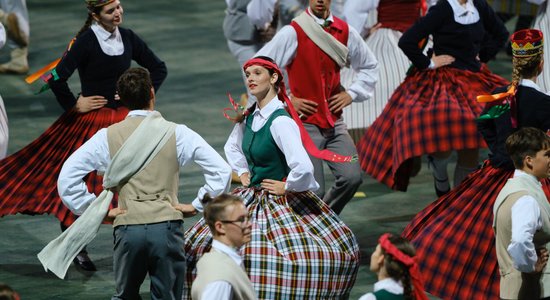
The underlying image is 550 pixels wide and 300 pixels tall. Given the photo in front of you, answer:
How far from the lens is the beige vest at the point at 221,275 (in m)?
4.80

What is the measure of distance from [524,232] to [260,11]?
4.63 m

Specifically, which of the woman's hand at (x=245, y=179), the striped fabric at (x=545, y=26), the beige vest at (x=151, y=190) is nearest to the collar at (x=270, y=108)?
the woman's hand at (x=245, y=179)

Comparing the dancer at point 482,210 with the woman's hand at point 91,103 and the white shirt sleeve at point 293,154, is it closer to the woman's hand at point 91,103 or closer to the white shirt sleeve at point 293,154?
the white shirt sleeve at point 293,154

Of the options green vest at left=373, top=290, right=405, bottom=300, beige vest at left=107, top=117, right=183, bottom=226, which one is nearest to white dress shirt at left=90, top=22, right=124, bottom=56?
beige vest at left=107, top=117, right=183, bottom=226

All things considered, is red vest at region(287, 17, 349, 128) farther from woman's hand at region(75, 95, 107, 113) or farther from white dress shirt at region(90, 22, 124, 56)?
woman's hand at region(75, 95, 107, 113)

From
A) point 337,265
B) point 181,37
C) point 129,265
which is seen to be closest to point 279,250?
point 337,265

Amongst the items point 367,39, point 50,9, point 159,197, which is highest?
point 159,197

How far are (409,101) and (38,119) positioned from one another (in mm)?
4024

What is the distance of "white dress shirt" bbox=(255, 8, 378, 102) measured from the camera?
754 cm

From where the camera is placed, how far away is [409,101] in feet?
27.3

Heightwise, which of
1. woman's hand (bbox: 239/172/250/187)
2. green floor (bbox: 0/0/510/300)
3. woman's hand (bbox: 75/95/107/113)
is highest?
woman's hand (bbox: 239/172/250/187)

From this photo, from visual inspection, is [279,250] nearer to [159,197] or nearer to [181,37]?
[159,197]

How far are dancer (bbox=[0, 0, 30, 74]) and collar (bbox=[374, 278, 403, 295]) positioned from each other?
7790 millimetres

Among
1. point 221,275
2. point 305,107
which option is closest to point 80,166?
point 221,275
